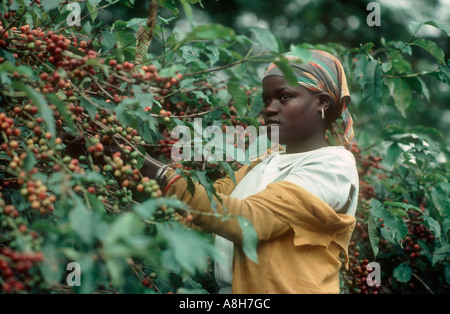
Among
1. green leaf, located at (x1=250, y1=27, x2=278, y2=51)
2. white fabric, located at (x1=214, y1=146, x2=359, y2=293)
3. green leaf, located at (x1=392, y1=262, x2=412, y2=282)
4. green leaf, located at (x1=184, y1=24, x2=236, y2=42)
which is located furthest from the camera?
green leaf, located at (x1=392, y1=262, x2=412, y2=282)

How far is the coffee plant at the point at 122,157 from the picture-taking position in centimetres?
89

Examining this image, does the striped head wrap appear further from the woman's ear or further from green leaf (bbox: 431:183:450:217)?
green leaf (bbox: 431:183:450:217)

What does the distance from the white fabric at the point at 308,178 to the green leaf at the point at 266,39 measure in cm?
51

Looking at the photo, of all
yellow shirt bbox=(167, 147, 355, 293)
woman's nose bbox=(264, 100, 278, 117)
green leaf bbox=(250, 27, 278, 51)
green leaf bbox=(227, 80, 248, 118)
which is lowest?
yellow shirt bbox=(167, 147, 355, 293)

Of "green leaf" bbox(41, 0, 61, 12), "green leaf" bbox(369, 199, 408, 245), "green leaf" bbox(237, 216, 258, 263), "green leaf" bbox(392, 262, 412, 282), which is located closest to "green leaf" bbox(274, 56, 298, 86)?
"green leaf" bbox(237, 216, 258, 263)

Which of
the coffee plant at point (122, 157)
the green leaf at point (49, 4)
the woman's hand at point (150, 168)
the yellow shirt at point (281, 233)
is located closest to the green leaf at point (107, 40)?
the coffee plant at point (122, 157)

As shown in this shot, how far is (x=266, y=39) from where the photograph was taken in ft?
3.86

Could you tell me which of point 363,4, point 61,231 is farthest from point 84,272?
point 363,4

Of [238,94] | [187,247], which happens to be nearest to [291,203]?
[238,94]

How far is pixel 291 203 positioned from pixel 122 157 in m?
0.57

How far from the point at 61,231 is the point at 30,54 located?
690mm

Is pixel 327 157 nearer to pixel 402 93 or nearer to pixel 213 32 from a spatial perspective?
pixel 213 32

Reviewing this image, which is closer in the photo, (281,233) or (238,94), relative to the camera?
(238,94)

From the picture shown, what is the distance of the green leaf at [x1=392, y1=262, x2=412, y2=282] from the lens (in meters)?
2.25
